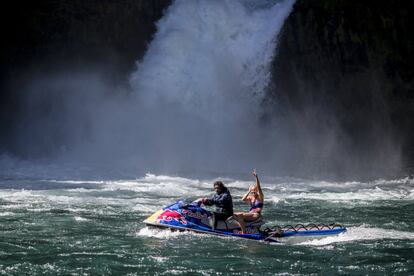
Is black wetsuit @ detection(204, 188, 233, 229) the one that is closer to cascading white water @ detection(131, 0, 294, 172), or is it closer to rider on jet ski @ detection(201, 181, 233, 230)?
rider on jet ski @ detection(201, 181, 233, 230)

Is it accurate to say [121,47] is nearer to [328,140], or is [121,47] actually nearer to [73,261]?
[328,140]

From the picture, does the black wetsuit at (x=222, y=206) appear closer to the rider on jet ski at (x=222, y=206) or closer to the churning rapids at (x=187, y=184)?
the rider on jet ski at (x=222, y=206)

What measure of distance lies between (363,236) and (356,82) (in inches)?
764

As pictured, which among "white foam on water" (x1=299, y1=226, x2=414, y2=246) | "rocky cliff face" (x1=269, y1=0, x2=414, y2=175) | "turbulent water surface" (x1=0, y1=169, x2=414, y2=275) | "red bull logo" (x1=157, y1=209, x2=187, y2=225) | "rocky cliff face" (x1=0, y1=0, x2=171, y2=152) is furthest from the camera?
"rocky cliff face" (x1=0, y1=0, x2=171, y2=152)

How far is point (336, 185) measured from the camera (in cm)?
3033

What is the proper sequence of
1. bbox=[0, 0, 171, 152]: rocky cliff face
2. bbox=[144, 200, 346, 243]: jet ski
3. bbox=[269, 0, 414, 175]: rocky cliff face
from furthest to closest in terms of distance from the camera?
bbox=[0, 0, 171, 152]: rocky cliff face, bbox=[269, 0, 414, 175]: rocky cliff face, bbox=[144, 200, 346, 243]: jet ski

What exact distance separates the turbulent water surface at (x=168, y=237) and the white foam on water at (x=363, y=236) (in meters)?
0.02

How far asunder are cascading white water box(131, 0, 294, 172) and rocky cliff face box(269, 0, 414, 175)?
6.49 feet

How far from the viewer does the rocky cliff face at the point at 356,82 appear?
36.0 m

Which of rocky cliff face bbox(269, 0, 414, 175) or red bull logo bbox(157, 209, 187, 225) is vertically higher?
rocky cliff face bbox(269, 0, 414, 175)

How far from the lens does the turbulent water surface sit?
47.1 ft

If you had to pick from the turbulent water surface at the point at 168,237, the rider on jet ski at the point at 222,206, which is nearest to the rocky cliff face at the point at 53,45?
the turbulent water surface at the point at 168,237

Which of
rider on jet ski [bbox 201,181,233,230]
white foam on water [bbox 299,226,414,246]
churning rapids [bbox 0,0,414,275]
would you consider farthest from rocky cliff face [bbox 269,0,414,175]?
rider on jet ski [bbox 201,181,233,230]

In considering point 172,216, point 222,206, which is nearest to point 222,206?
point 222,206
